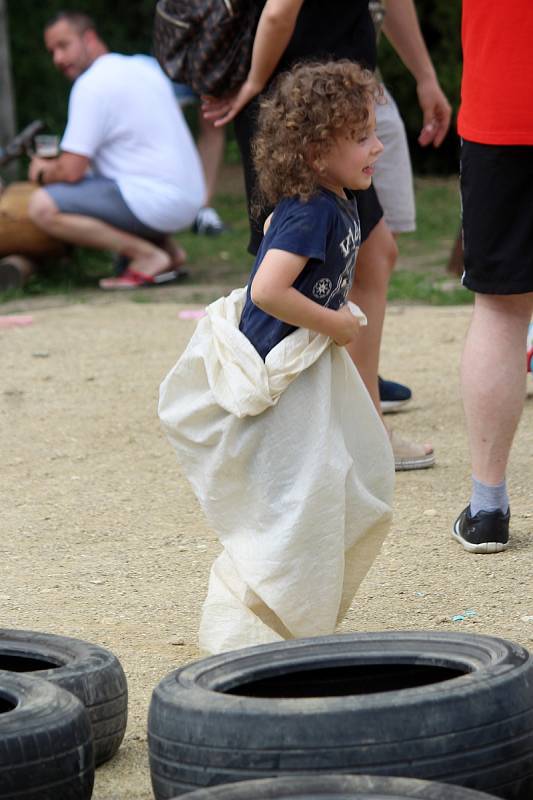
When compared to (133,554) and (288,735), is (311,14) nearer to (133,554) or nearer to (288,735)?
(133,554)

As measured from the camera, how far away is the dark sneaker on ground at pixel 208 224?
10281 mm

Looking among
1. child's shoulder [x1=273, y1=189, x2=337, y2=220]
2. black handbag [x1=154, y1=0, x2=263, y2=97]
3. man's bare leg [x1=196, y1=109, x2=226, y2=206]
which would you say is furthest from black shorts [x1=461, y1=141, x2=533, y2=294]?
man's bare leg [x1=196, y1=109, x2=226, y2=206]

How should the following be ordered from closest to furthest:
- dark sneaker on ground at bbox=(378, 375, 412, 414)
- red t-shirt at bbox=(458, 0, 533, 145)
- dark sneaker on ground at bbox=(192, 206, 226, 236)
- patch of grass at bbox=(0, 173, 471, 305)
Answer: red t-shirt at bbox=(458, 0, 533, 145), dark sneaker on ground at bbox=(378, 375, 412, 414), patch of grass at bbox=(0, 173, 471, 305), dark sneaker on ground at bbox=(192, 206, 226, 236)

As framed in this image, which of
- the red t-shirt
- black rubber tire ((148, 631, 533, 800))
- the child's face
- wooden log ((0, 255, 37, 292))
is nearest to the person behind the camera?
black rubber tire ((148, 631, 533, 800))

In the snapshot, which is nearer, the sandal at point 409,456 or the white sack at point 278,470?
the white sack at point 278,470

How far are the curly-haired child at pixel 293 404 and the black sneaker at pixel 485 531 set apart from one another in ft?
2.26

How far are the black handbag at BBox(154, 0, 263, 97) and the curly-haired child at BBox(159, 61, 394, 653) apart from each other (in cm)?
117

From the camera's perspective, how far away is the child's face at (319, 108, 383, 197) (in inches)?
109

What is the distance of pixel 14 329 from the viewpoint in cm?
698

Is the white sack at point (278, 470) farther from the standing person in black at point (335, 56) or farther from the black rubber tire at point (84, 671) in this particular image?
the standing person in black at point (335, 56)

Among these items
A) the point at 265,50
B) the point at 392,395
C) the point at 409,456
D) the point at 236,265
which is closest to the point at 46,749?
the point at 265,50

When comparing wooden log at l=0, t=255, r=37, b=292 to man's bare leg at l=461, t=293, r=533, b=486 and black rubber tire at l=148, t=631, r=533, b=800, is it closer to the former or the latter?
man's bare leg at l=461, t=293, r=533, b=486

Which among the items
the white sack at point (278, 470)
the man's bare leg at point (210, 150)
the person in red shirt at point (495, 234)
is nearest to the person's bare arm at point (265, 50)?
the person in red shirt at point (495, 234)

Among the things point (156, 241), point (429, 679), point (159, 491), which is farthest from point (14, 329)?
point (429, 679)
